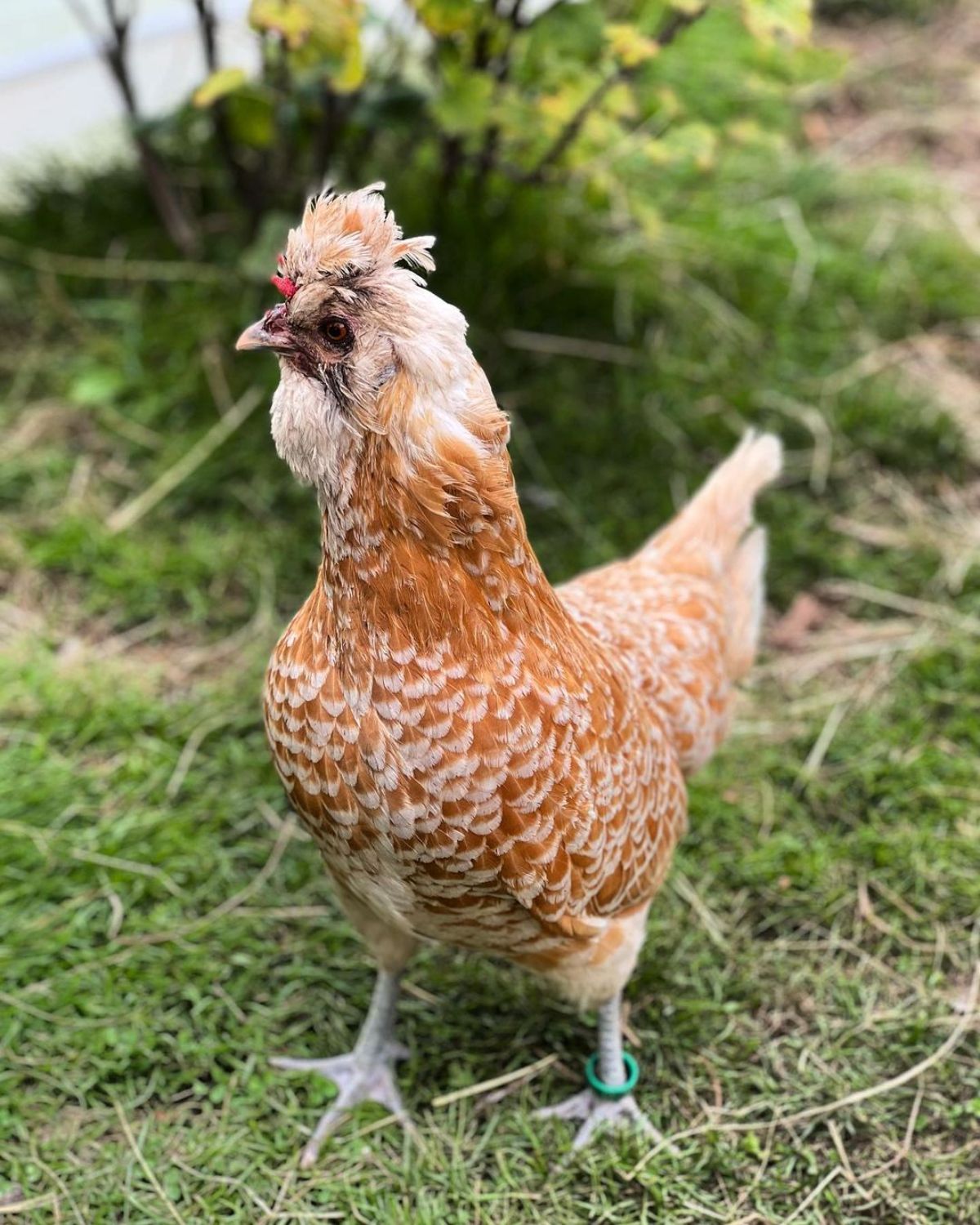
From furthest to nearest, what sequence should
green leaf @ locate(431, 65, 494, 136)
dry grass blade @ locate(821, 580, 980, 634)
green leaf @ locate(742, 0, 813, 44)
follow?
dry grass blade @ locate(821, 580, 980, 634) → green leaf @ locate(431, 65, 494, 136) → green leaf @ locate(742, 0, 813, 44)

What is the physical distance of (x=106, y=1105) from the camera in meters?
2.54

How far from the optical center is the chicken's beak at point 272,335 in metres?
1.75

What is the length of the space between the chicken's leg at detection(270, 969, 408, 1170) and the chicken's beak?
4.59 ft

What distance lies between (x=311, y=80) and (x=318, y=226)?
231 centimetres

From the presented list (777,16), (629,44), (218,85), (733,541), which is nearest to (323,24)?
(218,85)

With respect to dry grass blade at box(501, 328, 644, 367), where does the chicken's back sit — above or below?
below

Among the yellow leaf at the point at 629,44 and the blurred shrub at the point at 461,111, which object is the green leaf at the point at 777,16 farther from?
the yellow leaf at the point at 629,44

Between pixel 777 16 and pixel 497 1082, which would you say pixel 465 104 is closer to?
pixel 777 16

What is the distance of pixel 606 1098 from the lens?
2.58 meters

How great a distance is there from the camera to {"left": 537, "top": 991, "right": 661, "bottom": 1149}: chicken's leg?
253 cm

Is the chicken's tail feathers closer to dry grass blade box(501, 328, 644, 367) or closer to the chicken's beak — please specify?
the chicken's beak

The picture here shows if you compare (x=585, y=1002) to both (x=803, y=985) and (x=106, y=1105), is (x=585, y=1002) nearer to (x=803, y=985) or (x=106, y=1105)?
(x=803, y=985)

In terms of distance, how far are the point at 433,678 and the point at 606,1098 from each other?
48.8 inches

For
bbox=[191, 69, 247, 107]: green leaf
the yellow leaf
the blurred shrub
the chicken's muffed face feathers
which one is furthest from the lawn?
the chicken's muffed face feathers
